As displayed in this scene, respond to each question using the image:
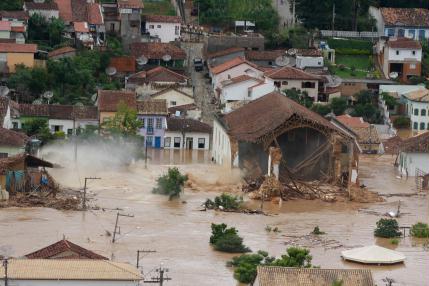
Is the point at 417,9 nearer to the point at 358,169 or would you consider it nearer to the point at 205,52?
the point at 205,52

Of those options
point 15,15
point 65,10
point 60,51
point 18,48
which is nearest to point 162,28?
point 65,10

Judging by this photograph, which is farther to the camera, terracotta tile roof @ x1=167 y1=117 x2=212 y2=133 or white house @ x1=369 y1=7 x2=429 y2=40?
white house @ x1=369 y1=7 x2=429 y2=40

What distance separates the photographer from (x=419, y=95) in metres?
69.2

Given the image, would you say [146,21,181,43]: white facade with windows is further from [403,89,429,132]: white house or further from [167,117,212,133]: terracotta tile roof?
[403,89,429,132]: white house

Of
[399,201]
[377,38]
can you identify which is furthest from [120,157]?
[377,38]

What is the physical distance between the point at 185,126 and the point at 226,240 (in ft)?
61.5

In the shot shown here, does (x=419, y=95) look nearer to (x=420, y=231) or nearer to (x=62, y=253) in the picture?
(x=420, y=231)

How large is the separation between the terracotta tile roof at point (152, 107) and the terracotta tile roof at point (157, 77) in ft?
14.2

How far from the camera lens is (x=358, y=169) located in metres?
61.8

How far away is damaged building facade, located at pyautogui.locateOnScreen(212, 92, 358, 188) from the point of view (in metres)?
57.8

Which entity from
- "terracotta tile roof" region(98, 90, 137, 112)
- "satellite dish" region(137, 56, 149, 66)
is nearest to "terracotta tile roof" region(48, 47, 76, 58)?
"satellite dish" region(137, 56, 149, 66)

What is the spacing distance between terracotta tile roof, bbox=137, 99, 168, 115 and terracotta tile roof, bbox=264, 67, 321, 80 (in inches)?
232

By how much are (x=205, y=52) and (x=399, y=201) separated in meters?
20.4

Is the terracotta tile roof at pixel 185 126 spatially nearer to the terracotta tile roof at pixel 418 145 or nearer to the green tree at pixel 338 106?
the green tree at pixel 338 106
